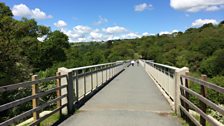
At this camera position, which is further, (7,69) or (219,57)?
(219,57)

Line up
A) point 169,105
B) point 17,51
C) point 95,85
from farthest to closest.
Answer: point 17,51
point 95,85
point 169,105

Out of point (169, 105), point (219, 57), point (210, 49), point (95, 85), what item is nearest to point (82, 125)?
point (169, 105)

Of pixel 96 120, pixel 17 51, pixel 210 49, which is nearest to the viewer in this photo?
pixel 96 120

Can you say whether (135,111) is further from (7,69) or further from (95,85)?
(7,69)

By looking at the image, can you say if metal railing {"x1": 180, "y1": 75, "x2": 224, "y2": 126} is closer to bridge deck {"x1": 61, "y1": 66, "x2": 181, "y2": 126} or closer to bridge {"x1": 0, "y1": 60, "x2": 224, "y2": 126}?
bridge {"x1": 0, "y1": 60, "x2": 224, "y2": 126}

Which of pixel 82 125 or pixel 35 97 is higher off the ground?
pixel 35 97

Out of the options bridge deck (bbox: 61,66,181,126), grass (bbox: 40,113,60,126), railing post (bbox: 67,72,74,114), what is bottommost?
bridge deck (bbox: 61,66,181,126)

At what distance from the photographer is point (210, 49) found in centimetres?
10938

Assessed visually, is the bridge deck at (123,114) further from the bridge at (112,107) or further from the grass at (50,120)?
the grass at (50,120)

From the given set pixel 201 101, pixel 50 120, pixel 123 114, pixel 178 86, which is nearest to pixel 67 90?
pixel 50 120

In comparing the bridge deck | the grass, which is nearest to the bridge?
the bridge deck

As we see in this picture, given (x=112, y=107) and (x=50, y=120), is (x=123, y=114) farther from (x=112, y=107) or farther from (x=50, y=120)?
(x=50, y=120)

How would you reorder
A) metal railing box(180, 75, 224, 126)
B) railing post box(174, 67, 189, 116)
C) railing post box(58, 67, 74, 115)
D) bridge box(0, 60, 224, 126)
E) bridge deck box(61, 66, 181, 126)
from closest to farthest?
metal railing box(180, 75, 224, 126)
bridge box(0, 60, 224, 126)
bridge deck box(61, 66, 181, 126)
railing post box(174, 67, 189, 116)
railing post box(58, 67, 74, 115)

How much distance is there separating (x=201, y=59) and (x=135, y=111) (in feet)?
346
